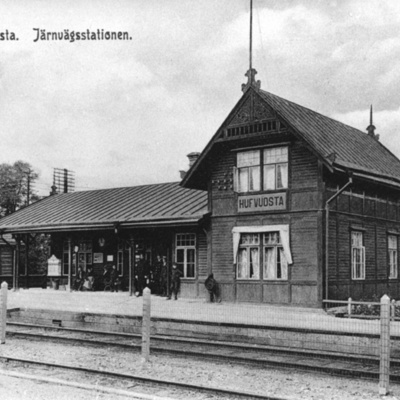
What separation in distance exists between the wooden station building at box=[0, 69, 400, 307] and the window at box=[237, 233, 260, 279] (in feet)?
0.10

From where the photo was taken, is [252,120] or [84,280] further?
[84,280]

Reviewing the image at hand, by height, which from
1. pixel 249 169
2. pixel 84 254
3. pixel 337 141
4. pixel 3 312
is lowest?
pixel 3 312

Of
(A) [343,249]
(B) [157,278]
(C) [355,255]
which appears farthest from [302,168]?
(B) [157,278]

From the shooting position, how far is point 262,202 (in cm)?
1936

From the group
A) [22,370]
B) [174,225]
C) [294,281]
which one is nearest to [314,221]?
[294,281]

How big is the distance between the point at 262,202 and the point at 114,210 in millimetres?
8910

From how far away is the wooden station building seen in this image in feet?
60.0

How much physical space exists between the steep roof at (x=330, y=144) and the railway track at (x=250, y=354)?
712 cm

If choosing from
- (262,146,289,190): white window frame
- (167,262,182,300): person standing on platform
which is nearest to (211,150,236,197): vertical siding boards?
(262,146,289,190): white window frame

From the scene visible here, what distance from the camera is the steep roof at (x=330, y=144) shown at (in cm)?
1808

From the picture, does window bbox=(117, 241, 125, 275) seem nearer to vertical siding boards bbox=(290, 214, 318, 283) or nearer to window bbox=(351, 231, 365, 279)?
vertical siding boards bbox=(290, 214, 318, 283)

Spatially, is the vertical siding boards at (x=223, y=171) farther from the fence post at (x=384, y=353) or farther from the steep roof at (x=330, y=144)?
the fence post at (x=384, y=353)

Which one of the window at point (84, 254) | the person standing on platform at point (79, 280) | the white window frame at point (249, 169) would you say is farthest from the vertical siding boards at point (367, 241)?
the window at point (84, 254)

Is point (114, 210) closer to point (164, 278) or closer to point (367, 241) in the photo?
point (164, 278)
